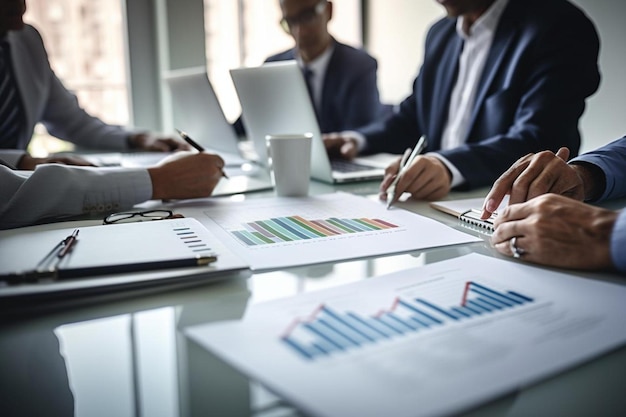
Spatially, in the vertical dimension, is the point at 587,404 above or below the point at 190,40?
below

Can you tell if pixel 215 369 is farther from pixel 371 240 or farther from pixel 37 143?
pixel 37 143

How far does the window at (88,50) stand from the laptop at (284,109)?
5.71ft

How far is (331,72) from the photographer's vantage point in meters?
2.47

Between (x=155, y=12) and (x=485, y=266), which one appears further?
(x=155, y=12)

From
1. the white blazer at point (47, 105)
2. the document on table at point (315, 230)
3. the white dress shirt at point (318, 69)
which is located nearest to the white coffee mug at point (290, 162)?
the document on table at point (315, 230)

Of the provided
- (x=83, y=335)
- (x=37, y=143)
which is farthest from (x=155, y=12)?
(x=83, y=335)

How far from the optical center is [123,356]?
0.49 metres

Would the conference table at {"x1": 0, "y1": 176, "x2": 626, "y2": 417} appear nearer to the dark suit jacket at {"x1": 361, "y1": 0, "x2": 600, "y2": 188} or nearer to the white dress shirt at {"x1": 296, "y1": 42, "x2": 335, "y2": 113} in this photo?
the dark suit jacket at {"x1": 361, "y1": 0, "x2": 600, "y2": 188}

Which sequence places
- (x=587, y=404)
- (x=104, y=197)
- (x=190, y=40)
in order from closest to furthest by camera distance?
1. (x=587, y=404)
2. (x=104, y=197)
3. (x=190, y=40)

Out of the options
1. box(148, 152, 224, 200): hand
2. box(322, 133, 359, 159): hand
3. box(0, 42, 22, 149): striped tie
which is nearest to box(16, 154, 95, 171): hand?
box(148, 152, 224, 200): hand

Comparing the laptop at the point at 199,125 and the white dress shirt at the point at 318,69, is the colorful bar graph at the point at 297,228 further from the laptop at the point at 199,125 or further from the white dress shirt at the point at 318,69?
the white dress shirt at the point at 318,69

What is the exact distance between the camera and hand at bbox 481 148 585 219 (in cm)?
85

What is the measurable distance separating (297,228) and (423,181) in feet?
1.05

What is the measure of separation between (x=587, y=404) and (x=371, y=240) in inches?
16.4
